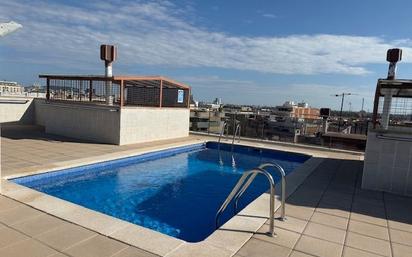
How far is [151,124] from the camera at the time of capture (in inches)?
463

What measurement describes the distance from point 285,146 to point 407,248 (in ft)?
28.4

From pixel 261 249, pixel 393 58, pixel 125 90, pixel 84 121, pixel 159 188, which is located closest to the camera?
pixel 261 249

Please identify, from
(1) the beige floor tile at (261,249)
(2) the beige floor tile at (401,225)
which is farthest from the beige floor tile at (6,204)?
(2) the beige floor tile at (401,225)

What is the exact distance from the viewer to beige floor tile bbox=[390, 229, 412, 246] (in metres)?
3.98

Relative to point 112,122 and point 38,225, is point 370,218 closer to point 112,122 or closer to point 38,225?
point 38,225

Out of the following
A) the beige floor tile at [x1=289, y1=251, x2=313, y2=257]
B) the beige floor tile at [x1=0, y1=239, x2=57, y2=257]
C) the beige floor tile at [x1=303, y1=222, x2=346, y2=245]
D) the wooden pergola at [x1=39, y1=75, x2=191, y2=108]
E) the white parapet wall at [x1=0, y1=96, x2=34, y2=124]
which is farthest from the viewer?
the white parapet wall at [x1=0, y1=96, x2=34, y2=124]

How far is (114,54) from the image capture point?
38.7 feet

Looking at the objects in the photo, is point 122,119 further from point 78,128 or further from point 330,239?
point 330,239

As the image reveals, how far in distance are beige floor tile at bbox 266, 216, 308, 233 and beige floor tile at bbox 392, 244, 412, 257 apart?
1.07m

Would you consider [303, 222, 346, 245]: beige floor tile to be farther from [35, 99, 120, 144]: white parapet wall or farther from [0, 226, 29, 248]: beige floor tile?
[35, 99, 120, 144]: white parapet wall

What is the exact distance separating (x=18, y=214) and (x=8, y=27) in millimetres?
2632

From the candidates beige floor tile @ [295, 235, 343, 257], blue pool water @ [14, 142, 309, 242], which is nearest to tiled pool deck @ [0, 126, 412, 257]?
beige floor tile @ [295, 235, 343, 257]

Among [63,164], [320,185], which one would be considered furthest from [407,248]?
[63,164]

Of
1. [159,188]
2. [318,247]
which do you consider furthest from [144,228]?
[159,188]
